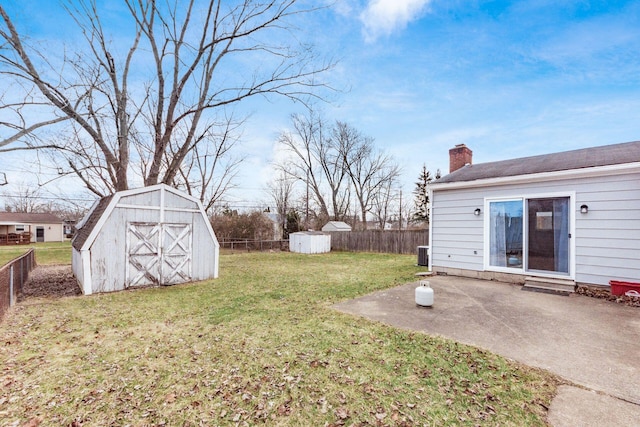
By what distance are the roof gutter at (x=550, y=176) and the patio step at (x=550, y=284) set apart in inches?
91.6

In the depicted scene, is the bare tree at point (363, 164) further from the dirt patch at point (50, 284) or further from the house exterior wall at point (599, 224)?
the dirt patch at point (50, 284)

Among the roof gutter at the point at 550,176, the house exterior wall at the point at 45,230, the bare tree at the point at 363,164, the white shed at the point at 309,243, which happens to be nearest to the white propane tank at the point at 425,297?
the roof gutter at the point at 550,176

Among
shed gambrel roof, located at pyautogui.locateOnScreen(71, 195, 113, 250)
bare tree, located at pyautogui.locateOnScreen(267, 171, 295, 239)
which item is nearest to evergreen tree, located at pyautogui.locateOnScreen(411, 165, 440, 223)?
bare tree, located at pyautogui.locateOnScreen(267, 171, 295, 239)

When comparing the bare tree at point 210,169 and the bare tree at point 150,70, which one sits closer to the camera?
the bare tree at point 150,70

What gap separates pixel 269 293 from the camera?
21.1ft

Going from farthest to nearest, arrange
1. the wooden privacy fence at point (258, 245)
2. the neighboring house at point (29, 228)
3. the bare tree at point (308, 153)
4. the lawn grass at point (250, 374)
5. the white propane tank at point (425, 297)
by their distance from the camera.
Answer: the bare tree at point (308, 153) < the neighboring house at point (29, 228) < the wooden privacy fence at point (258, 245) < the white propane tank at point (425, 297) < the lawn grass at point (250, 374)

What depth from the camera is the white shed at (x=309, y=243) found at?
17266 mm

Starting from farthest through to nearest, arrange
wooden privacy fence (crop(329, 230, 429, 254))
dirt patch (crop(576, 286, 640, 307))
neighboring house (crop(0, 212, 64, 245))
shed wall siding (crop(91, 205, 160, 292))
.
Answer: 1. neighboring house (crop(0, 212, 64, 245))
2. wooden privacy fence (crop(329, 230, 429, 254))
3. shed wall siding (crop(91, 205, 160, 292))
4. dirt patch (crop(576, 286, 640, 307))

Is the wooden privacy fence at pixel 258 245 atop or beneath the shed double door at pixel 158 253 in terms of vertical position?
beneath

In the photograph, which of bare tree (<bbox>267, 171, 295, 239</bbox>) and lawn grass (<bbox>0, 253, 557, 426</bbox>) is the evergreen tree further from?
lawn grass (<bbox>0, 253, 557, 426</bbox>)

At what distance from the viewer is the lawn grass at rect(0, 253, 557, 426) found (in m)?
2.25

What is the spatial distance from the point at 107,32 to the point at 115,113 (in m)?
2.48

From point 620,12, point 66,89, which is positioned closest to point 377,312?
point 620,12

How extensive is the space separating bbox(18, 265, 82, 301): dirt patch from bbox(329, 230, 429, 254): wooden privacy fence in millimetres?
13704
